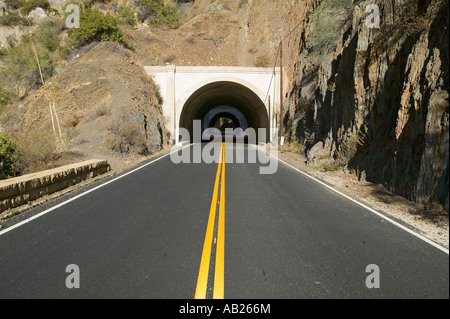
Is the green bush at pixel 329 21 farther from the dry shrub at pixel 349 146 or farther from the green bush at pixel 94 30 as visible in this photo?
the green bush at pixel 94 30

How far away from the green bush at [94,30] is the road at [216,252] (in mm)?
32044

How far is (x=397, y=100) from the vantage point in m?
9.66

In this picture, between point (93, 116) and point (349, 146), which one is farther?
point (93, 116)

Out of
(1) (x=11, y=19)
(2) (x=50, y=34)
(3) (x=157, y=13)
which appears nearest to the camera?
(2) (x=50, y=34)

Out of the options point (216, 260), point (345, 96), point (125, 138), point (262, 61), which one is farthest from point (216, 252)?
point (262, 61)

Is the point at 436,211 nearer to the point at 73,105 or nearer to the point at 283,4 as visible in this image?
the point at 73,105

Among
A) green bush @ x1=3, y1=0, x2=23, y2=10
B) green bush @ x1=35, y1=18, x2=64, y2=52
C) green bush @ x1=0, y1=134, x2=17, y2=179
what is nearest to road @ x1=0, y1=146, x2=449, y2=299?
green bush @ x1=0, y1=134, x2=17, y2=179

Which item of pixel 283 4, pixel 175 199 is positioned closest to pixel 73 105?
pixel 175 199

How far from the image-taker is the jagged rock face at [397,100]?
6766 millimetres

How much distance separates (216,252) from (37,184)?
19.4 feet

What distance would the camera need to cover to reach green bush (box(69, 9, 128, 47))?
3272 centimetres

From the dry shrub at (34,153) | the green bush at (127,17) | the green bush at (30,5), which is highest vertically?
the green bush at (30,5)

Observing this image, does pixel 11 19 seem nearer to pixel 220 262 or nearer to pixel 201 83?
pixel 201 83

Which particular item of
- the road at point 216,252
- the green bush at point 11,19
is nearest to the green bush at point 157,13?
the green bush at point 11,19
